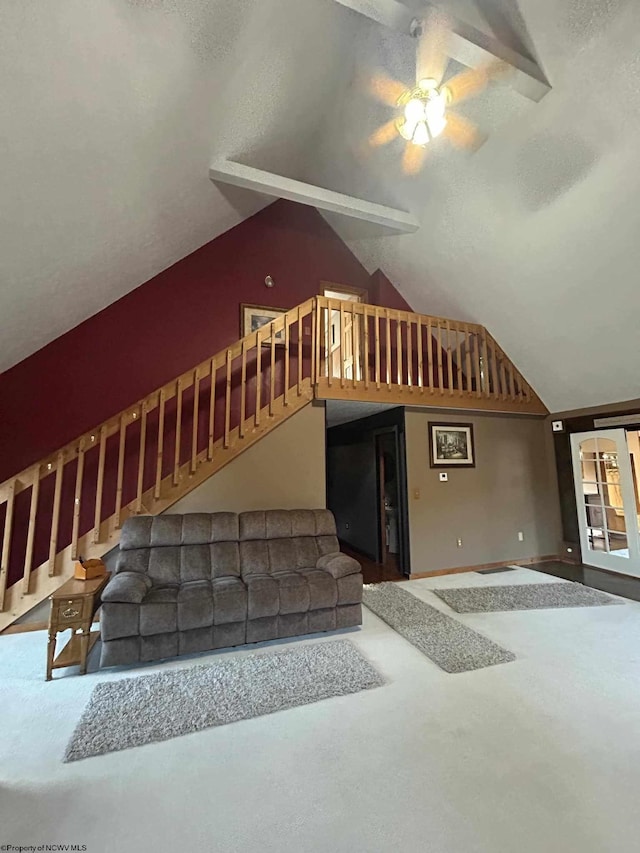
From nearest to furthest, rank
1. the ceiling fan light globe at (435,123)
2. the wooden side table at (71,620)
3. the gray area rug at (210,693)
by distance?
the gray area rug at (210,693) < the wooden side table at (71,620) < the ceiling fan light globe at (435,123)

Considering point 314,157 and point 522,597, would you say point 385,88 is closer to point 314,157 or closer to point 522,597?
point 314,157

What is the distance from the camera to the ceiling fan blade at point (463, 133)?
3.64m

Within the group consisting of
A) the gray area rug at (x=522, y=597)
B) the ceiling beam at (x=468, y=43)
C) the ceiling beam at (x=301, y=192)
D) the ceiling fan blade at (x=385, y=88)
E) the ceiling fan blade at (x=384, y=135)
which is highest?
the ceiling fan blade at (x=385, y=88)

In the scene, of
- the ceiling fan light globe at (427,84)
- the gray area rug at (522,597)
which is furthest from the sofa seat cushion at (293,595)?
the ceiling fan light globe at (427,84)

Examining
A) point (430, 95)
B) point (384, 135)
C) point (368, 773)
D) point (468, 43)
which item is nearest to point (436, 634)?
point (368, 773)

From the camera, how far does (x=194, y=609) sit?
2.71m

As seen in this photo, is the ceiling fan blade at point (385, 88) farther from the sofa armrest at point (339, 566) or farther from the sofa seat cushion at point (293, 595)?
the sofa seat cushion at point (293, 595)

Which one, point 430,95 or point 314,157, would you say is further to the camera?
point 314,157

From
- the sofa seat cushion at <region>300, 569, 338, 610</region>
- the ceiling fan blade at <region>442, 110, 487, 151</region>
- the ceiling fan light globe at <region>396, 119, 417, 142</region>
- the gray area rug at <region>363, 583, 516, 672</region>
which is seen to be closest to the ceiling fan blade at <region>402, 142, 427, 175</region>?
the ceiling fan blade at <region>442, 110, 487, 151</region>

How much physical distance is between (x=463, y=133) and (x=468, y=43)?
1.11 m

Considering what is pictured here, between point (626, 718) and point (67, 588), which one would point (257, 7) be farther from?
point (626, 718)

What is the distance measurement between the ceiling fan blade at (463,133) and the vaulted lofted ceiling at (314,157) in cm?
9

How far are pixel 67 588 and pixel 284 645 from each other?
1.65m

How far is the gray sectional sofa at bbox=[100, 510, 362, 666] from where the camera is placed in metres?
2.62
